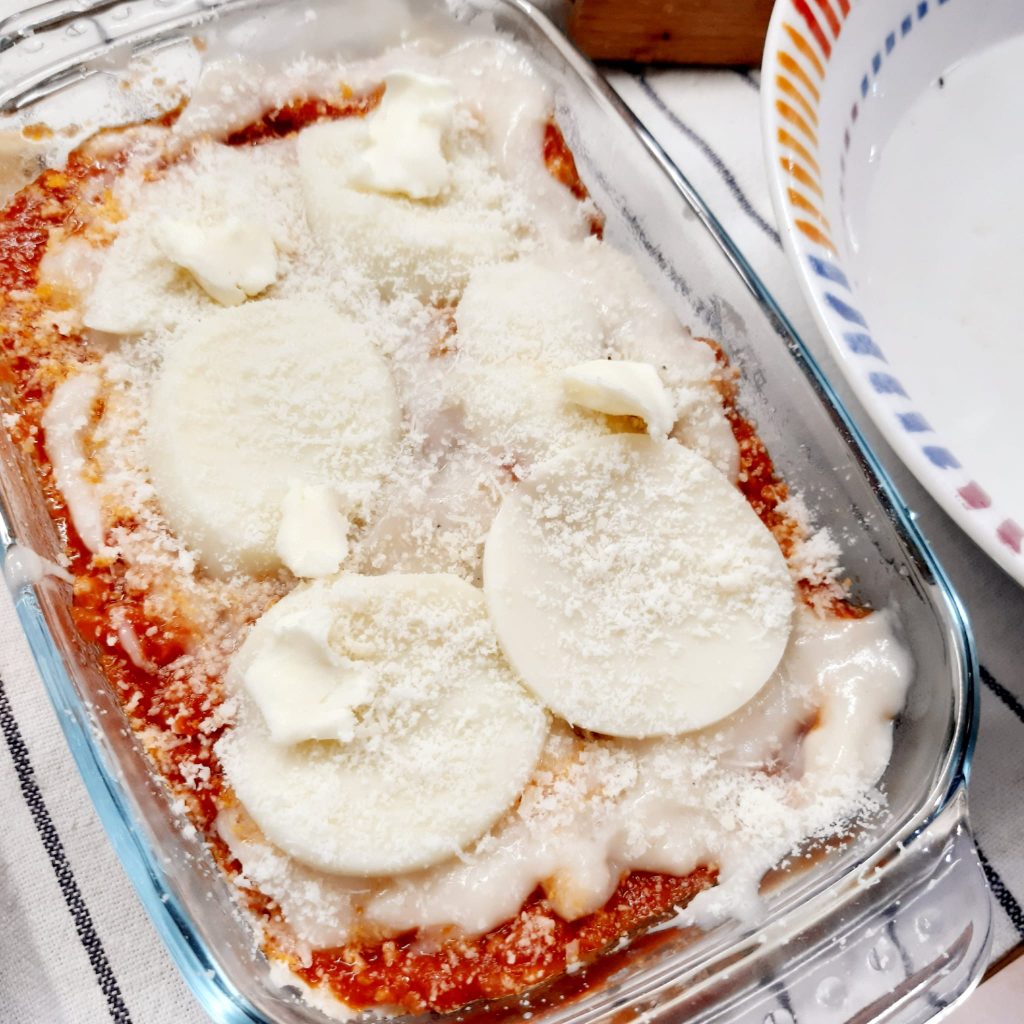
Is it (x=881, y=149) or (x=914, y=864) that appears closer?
(x=914, y=864)

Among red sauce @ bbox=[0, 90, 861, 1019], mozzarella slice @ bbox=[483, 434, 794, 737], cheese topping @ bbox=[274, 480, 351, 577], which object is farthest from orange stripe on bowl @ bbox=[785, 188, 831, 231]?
cheese topping @ bbox=[274, 480, 351, 577]

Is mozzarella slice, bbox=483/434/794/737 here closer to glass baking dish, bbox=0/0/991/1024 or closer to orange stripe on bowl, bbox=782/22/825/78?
glass baking dish, bbox=0/0/991/1024

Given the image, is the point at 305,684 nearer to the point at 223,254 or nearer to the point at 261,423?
the point at 261,423

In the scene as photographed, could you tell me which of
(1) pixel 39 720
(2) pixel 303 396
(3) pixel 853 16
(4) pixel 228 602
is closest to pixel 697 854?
(4) pixel 228 602

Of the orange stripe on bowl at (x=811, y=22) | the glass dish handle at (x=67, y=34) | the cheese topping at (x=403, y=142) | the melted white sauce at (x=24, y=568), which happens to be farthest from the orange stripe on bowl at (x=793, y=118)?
the melted white sauce at (x=24, y=568)

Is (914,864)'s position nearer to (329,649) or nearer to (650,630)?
(650,630)

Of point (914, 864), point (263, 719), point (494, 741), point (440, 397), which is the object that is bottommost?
point (914, 864)
